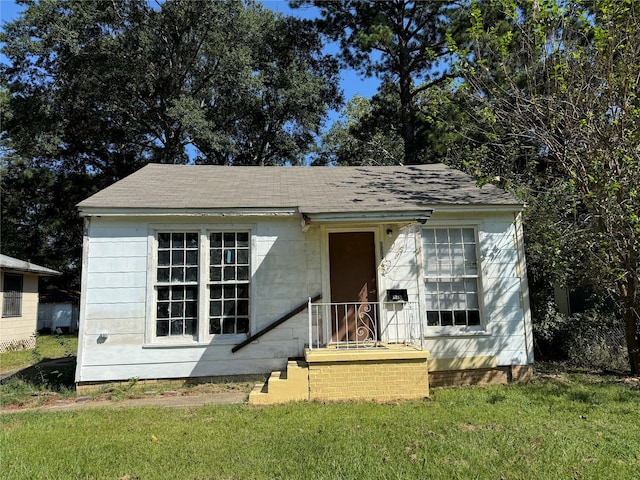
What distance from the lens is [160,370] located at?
7.40 meters

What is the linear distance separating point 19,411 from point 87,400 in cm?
90

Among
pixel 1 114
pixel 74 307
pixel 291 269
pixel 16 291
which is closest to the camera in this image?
pixel 291 269

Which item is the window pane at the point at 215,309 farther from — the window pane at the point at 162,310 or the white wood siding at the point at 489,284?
the white wood siding at the point at 489,284

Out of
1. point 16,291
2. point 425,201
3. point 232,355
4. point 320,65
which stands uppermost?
point 320,65

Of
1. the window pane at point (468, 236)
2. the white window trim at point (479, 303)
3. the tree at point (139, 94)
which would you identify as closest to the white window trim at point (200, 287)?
the white window trim at point (479, 303)

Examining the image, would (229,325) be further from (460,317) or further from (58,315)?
Result: (58,315)

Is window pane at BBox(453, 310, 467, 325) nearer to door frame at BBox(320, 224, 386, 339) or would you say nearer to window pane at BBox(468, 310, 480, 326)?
window pane at BBox(468, 310, 480, 326)

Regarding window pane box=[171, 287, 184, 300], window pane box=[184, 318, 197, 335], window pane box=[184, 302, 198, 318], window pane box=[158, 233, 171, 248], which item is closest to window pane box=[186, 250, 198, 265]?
window pane box=[158, 233, 171, 248]

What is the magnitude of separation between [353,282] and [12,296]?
44.1ft

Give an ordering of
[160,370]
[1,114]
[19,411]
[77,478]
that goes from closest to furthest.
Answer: [77,478]
[19,411]
[160,370]
[1,114]

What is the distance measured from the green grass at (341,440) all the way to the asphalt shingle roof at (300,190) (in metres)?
3.24

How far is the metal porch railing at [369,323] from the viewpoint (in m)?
7.73

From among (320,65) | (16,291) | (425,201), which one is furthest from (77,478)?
(320,65)

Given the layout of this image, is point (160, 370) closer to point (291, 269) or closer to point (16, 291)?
point (291, 269)
